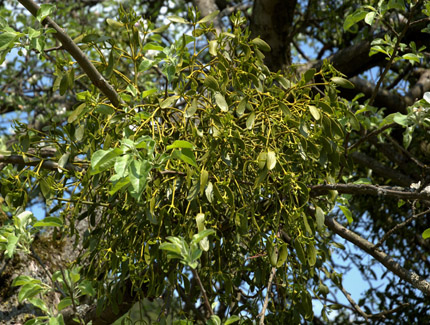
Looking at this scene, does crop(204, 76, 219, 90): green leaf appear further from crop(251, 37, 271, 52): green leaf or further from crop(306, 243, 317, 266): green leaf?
crop(306, 243, 317, 266): green leaf

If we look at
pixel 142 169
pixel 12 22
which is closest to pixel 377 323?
pixel 142 169

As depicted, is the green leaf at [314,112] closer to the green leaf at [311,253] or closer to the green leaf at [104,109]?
the green leaf at [311,253]

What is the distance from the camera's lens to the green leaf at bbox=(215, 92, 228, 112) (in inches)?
43.5

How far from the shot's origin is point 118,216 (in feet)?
4.09

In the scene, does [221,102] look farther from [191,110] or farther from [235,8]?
[235,8]

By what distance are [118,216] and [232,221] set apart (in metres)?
0.25

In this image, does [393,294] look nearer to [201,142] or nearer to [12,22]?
[201,142]

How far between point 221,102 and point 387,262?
0.65 metres

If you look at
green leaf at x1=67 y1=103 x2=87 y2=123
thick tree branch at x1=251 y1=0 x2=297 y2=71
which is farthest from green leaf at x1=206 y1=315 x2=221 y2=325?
thick tree branch at x1=251 y1=0 x2=297 y2=71

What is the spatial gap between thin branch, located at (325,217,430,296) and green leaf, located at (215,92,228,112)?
0.61 metres

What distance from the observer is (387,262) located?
1454 millimetres

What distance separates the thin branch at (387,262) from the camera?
1.34m

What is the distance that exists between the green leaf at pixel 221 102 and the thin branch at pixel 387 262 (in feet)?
1.99

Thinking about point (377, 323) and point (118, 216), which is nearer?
point (118, 216)
